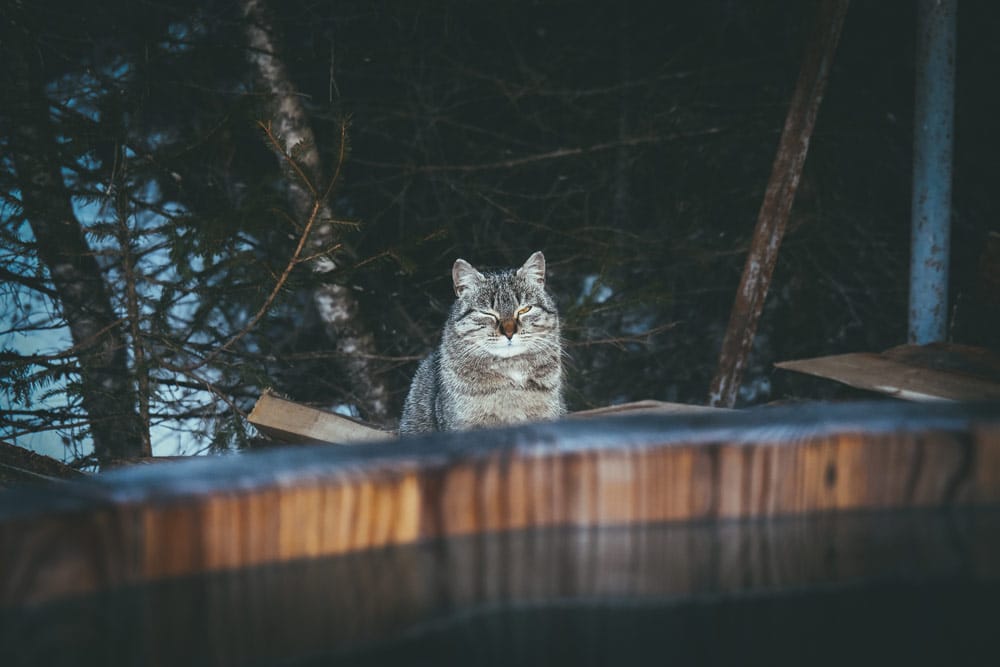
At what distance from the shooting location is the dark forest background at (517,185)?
4984 mm

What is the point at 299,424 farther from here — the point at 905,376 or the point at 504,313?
the point at 905,376

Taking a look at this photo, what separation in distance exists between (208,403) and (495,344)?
2147 mm

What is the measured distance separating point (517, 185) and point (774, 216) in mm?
2516

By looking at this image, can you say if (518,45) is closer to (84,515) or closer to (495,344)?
(495,344)

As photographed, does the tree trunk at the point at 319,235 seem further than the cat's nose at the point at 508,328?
Yes

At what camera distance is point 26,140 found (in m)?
4.16

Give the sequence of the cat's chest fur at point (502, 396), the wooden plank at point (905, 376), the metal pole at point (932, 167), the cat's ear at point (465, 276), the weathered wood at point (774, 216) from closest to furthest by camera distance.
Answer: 1. the wooden plank at point (905, 376)
2. the cat's chest fur at point (502, 396)
3. the cat's ear at point (465, 276)
4. the metal pole at point (932, 167)
5. the weathered wood at point (774, 216)

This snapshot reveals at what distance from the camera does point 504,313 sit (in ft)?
13.6

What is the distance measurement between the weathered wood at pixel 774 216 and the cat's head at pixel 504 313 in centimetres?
116

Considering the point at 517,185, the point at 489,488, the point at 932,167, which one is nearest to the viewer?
the point at 489,488

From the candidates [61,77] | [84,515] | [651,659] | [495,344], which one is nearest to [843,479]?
[651,659]

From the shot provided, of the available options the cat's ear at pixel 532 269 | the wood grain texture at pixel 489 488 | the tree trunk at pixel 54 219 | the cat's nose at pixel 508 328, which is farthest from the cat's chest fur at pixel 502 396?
the wood grain texture at pixel 489 488

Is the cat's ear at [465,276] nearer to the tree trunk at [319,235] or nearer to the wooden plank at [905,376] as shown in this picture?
the tree trunk at [319,235]

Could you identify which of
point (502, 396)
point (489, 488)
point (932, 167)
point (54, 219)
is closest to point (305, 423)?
point (502, 396)
